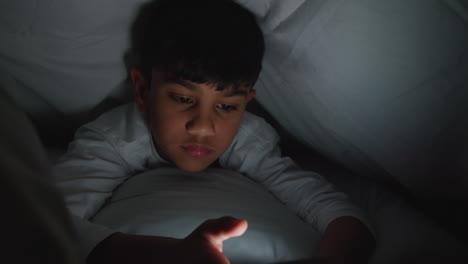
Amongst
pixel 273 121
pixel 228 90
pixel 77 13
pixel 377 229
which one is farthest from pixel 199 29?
pixel 377 229

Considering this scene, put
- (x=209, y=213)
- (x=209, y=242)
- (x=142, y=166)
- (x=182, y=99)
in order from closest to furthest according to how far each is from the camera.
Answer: (x=209, y=242) → (x=209, y=213) → (x=182, y=99) → (x=142, y=166)

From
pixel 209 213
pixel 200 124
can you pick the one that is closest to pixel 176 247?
pixel 209 213

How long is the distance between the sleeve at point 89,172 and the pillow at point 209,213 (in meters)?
0.02

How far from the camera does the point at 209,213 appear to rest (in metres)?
0.52

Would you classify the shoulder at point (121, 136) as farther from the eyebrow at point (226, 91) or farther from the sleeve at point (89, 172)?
the eyebrow at point (226, 91)

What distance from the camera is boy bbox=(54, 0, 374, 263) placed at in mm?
→ 595

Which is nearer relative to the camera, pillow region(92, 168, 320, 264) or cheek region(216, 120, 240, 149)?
pillow region(92, 168, 320, 264)

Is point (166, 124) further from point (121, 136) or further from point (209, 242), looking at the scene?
point (209, 242)

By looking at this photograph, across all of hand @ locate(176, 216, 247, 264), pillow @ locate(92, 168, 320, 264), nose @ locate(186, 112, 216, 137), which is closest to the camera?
hand @ locate(176, 216, 247, 264)

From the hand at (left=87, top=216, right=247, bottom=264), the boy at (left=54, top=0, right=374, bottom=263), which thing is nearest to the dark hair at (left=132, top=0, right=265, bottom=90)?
the boy at (left=54, top=0, right=374, bottom=263)

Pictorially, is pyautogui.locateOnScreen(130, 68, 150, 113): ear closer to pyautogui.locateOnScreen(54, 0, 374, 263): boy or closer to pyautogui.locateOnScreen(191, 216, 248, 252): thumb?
pyautogui.locateOnScreen(54, 0, 374, 263): boy

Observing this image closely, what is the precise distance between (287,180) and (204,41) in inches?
13.0

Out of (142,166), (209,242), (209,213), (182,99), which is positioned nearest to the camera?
(209,242)

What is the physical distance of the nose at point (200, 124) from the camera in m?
0.60
